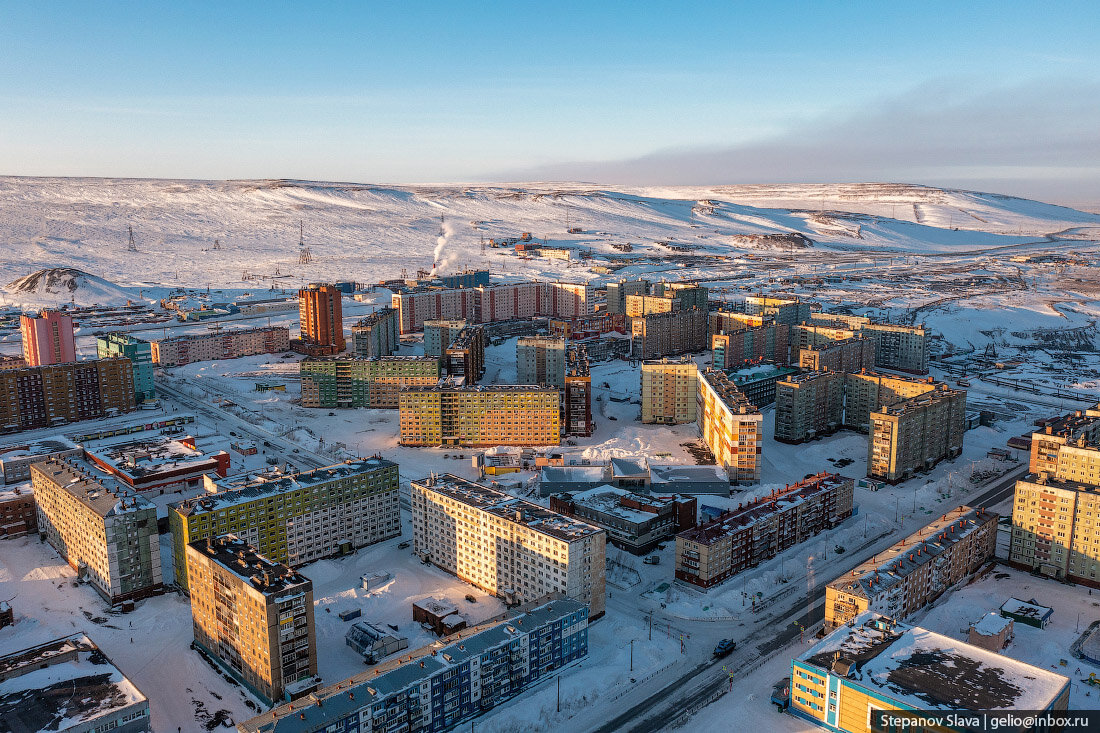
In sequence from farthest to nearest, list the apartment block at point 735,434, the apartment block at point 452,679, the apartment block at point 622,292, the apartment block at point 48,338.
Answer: the apartment block at point 622,292 → the apartment block at point 48,338 → the apartment block at point 735,434 → the apartment block at point 452,679

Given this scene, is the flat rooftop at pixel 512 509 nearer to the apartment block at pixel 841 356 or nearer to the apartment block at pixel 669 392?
the apartment block at pixel 669 392

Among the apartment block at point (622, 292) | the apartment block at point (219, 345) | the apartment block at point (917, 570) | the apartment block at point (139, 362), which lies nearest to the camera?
the apartment block at point (917, 570)

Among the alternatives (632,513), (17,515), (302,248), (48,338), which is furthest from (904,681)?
(302,248)

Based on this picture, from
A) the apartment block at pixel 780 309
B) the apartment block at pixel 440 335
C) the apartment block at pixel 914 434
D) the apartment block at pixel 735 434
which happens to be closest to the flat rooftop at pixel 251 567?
the apartment block at pixel 735 434

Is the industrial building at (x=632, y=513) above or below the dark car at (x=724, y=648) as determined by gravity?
above

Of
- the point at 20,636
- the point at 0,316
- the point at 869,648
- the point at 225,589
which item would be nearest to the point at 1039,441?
the point at 869,648

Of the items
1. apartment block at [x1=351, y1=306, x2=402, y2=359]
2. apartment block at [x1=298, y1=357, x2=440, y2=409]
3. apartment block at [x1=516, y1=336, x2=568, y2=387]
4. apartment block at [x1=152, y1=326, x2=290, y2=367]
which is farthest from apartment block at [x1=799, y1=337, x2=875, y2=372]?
apartment block at [x1=152, y1=326, x2=290, y2=367]

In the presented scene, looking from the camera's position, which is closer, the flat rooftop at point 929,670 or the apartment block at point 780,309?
the flat rooftop at point 929,670
